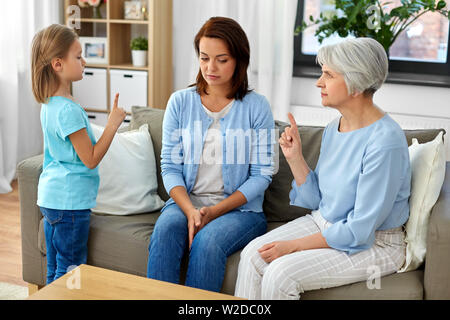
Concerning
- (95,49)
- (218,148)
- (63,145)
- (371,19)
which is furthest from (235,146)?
(95,49)

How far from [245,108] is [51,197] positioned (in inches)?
28.4

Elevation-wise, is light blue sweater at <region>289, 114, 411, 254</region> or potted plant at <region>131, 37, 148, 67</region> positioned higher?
potted plant at <region>131, 37, 148, 67</region>

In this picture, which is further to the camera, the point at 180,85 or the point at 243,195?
the point at 180,85

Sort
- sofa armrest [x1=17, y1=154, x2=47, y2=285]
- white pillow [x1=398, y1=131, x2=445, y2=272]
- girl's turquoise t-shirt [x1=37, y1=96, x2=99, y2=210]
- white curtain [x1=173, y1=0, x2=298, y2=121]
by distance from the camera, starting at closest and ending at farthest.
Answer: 1. white pillow [x1=398, y1=131, x2=445, y2=272]
2. girl's turquoise t-shirt [x1=37, y1=96, x2=99, y2=210]
3. sofa armrest [x1=17, y1=154, x2=47, y2=285]
4. white curtain [x1=173, y1=0, x2=298, y2=121]

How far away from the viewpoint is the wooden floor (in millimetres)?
2477

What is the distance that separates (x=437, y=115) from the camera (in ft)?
12.0

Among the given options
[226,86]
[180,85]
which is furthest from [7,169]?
[226,86]

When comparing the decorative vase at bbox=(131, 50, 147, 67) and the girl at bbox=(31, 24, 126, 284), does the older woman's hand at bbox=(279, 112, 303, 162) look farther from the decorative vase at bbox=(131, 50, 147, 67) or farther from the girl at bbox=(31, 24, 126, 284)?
the decorative vase at bbox=(131, 50, 147, 67)

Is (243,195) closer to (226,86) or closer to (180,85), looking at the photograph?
(226,86)

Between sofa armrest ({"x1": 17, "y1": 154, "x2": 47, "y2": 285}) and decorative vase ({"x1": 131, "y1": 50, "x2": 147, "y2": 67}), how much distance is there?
1976 mm

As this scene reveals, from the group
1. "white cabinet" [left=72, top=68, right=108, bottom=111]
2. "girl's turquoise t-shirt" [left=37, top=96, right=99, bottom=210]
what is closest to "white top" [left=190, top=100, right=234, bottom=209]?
"girl's turquoise t-shirt" [left=37, top=96, right=99, bottom=210]

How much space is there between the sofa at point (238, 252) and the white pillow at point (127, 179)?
4cm
